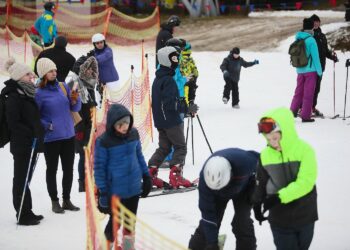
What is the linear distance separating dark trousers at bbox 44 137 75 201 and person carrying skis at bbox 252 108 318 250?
9.72ft

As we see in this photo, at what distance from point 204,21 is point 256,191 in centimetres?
2453

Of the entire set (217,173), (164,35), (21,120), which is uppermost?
(164,35)

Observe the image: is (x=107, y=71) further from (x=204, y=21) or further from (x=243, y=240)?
(x=204, y=21)

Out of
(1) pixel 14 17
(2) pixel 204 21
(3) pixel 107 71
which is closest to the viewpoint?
(3) pixel 107 71

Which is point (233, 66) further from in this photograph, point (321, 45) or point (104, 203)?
point (104, 203)

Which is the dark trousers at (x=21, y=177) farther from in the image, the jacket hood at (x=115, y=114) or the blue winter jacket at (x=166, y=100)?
the blue winter jacket at (x=166, y=100)

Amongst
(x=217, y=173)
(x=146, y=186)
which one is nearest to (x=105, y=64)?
(x=146, y=186)

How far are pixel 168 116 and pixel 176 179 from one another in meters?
0.79

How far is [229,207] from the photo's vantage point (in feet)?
25.4

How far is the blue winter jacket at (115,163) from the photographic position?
5879 millimetres

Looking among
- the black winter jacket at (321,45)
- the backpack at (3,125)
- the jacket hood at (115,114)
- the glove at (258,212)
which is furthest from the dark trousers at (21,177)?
the black winter jacket at (321,45)

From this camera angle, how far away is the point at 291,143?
4941 millimetres

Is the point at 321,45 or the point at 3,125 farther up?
the point at 321,45

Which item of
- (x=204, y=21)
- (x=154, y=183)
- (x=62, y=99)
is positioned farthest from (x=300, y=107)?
(x=204, y=21)
